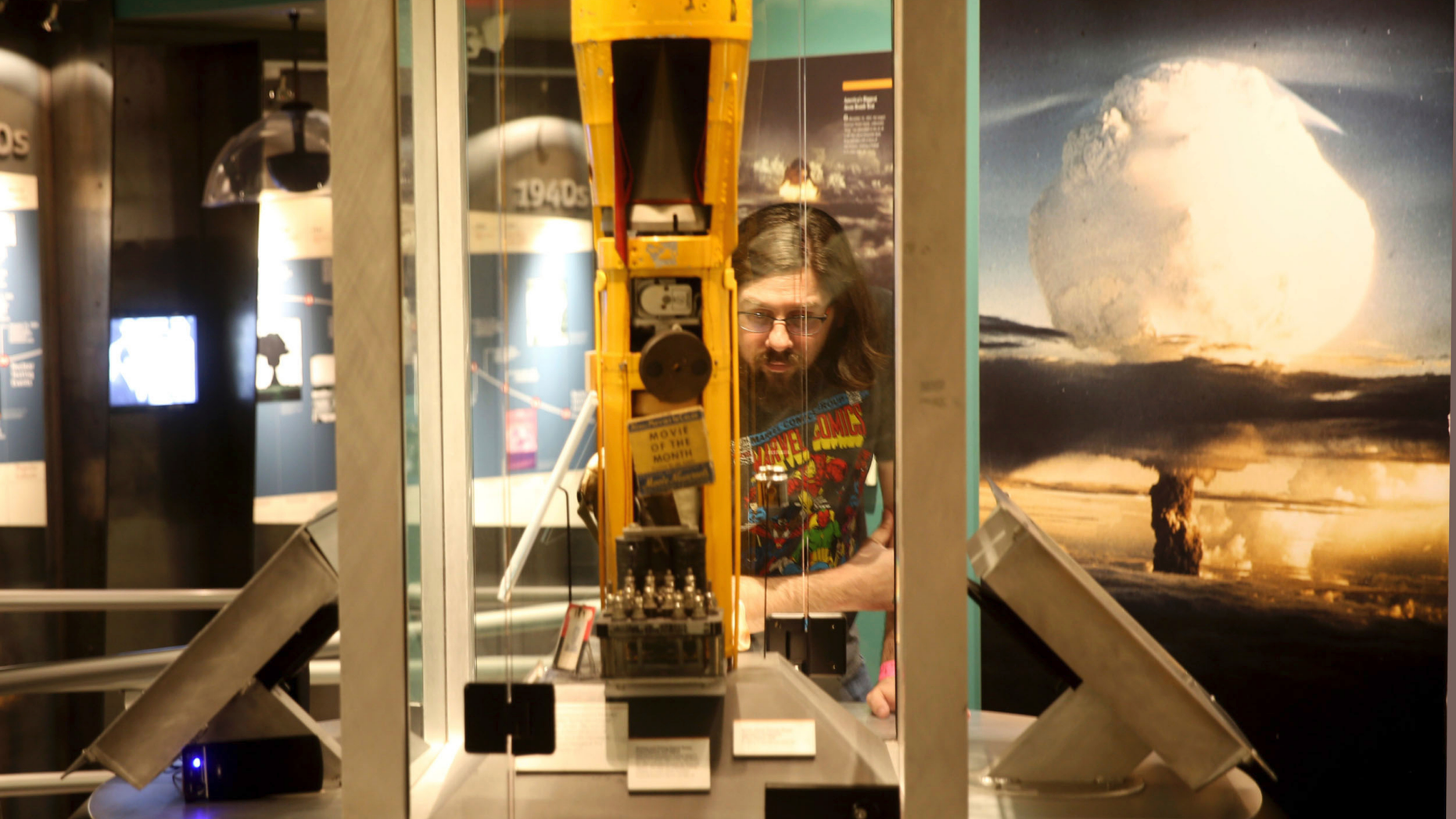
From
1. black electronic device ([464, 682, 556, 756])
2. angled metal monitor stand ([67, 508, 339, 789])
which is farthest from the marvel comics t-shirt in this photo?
angled metal monitor stand ([67, 508, 339, 789])

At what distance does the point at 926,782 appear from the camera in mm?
1369

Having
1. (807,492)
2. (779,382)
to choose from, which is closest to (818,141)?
(779,382)

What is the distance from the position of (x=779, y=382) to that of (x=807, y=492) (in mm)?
234

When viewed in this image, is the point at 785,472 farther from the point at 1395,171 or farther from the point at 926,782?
the point at 1395,171

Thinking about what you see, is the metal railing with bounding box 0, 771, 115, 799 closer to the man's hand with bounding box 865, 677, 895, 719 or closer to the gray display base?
the gray display base

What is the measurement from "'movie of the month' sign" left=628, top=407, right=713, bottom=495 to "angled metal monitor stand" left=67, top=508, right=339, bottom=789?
540mm

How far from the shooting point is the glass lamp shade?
4262mm

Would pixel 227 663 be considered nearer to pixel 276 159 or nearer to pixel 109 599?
pixel 109 599

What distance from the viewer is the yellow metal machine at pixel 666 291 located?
1827mm

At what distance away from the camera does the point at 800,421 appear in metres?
2.02

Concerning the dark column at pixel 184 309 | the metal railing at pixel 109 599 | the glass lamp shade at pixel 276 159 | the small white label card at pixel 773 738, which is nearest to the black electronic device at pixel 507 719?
the small white label card at pixel 773 738

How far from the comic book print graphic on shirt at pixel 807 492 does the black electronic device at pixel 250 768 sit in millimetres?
856

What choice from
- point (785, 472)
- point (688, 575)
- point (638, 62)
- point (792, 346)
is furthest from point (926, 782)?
point (638, 62)

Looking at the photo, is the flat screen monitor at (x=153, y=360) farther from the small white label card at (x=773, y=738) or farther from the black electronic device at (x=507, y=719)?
the small white label card at (x=773, y=738)
